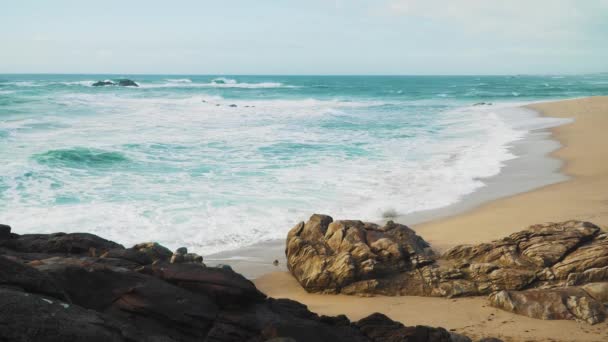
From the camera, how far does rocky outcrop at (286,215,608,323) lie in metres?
7.57

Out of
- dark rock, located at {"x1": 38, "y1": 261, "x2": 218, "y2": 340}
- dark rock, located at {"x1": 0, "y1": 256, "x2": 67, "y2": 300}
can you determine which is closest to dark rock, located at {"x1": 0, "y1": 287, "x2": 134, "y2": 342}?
dark rock, located at {"x1": 0, "y1": 256, "x2": 67, "y2": 300}

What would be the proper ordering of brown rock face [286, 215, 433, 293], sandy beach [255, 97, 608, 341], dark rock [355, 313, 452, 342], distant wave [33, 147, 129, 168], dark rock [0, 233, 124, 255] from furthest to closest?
distant wave [33, 147, 129, 168]
brown rock face [286, 215, 433, 293]
dark rock [0, 233, 124, 255]
sandy beach [255, 97, 608, 341]
dark rock [355, 313, 452, 342]

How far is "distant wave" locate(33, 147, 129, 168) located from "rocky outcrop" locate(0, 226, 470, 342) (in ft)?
43.2

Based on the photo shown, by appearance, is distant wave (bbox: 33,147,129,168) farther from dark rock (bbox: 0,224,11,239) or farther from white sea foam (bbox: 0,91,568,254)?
dark rock (bbox: 0,224,11,239)

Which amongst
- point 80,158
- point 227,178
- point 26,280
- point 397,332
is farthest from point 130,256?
point 80,158

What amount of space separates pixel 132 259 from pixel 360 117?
35516 mm

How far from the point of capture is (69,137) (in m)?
25.2

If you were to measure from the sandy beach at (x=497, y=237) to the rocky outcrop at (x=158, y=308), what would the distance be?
1333 mm

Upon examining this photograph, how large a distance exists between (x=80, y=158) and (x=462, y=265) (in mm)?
15731

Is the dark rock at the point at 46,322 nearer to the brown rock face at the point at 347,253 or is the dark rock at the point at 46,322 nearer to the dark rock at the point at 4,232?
the dark rock at the point at 4,232

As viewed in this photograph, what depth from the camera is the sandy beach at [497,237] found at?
6555 mm

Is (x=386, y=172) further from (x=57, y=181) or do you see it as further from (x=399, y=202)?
(x=57, y=181)

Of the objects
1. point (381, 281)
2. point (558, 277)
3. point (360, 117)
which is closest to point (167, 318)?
point (381, 281)

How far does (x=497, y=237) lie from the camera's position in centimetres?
1047
